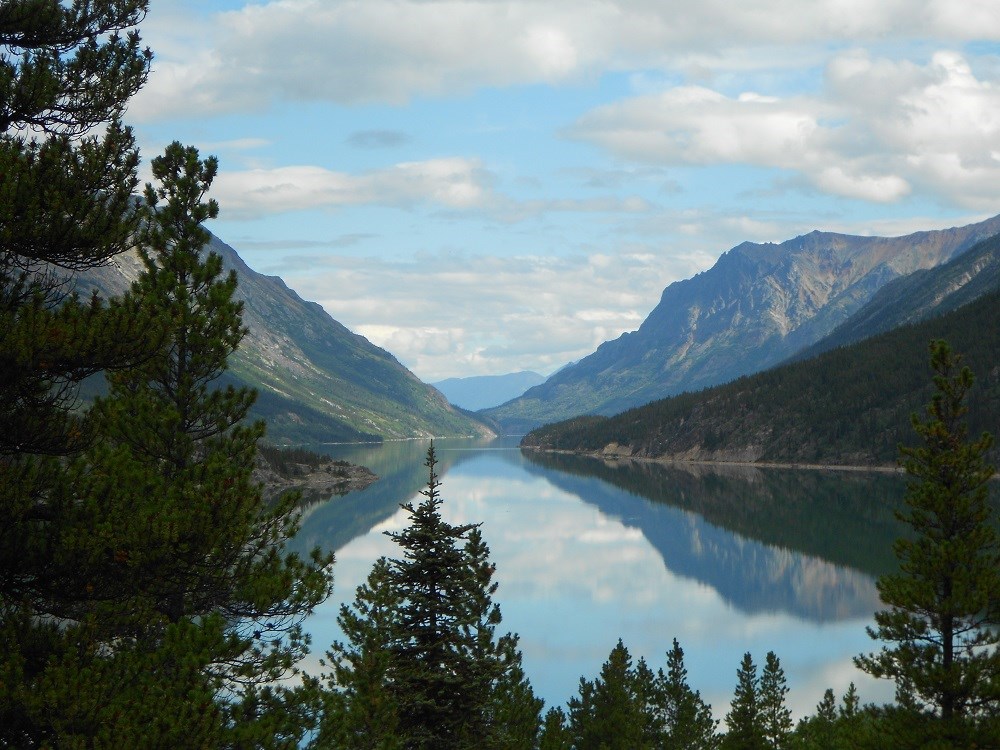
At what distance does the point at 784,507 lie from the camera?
174 m

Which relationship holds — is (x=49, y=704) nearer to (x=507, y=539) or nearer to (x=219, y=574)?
(x=219, y=574)

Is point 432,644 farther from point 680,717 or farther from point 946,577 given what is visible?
point 680,717

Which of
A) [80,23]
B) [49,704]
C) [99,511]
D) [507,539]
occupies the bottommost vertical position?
[507,539]

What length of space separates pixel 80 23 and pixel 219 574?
10.9m

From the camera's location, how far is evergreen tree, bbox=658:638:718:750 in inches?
1748

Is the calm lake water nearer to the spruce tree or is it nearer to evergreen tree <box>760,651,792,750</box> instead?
evergreen tree <box>760,651,792,750</box>

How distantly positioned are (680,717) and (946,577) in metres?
20.0

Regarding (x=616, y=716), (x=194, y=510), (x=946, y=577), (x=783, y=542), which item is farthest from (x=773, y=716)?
(x=783, y=542)

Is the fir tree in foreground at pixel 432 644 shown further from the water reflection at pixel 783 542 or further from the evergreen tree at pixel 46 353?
the water reflection at pixel 783 542

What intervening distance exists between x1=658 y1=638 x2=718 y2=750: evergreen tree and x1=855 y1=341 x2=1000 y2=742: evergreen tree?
15597 mm

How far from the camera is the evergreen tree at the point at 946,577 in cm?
2842

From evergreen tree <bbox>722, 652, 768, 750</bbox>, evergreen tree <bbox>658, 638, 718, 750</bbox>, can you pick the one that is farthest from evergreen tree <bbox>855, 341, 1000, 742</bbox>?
evergreen tree <bbox>658, 638, 718, 750</bbox>

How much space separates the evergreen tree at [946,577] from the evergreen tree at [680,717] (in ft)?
51.2

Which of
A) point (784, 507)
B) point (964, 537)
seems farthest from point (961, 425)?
point (784, 507)
